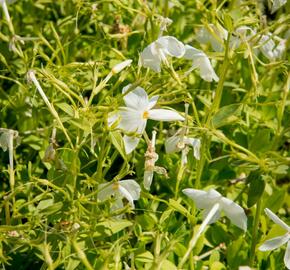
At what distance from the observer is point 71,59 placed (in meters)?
1.73

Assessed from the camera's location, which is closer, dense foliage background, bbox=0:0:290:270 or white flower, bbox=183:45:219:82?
dense foliage background, bbox=0:0:290:270

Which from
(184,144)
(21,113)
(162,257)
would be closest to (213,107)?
(184,144)

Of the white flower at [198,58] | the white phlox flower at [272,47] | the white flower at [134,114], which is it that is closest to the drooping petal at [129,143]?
the white flower at [134,114]

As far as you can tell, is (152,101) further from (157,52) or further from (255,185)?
(255,185)

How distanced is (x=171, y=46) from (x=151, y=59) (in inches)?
2.0

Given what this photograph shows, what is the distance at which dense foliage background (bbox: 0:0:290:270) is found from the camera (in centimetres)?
116

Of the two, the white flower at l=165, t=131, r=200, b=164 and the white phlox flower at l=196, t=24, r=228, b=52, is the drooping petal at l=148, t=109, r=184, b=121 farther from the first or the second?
the white phlox flower at l=196, t=24, r=228, b=52

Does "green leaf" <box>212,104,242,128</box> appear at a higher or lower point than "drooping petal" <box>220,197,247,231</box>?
higher

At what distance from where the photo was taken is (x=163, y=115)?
1.18 metres

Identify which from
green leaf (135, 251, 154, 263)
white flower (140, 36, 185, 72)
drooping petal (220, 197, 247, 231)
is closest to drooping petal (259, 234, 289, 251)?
drooping petal (220, 197, 247, 231)

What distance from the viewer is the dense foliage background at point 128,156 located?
116 cm

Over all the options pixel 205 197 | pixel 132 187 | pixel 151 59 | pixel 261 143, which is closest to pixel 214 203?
pixel 205 197

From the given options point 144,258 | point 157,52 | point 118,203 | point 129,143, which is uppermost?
point 157,52

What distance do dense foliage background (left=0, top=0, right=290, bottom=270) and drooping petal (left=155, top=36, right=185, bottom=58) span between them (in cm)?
4
